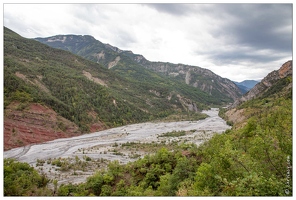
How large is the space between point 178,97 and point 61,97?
97365 mm

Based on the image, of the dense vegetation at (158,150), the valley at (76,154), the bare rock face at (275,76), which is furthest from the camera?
the bare rock face at (275,76)

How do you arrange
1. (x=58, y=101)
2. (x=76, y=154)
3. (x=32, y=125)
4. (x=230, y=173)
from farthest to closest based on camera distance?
(x=58, y=101) < (x=32, y=125) < (x=76, y=154) < (x=230, y=173)

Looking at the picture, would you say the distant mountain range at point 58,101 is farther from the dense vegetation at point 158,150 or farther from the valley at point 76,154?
the valley at point 76,154

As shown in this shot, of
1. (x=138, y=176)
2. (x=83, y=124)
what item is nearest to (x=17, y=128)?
(x=83, y=124)

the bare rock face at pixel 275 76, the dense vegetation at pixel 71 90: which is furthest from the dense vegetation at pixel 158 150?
the bare rock face at pixel 275 76

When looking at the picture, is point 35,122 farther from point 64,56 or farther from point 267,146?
point 64,56

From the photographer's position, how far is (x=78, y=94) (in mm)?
89000

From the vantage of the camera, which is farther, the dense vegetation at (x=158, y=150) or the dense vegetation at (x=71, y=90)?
the dense vegetation at (x=71, y=90)

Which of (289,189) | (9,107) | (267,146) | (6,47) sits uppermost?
(6,47)

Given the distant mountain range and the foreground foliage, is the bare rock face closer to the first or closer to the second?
the distant mountain range

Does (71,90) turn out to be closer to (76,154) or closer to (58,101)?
(58,101)

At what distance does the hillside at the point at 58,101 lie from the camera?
58.1m

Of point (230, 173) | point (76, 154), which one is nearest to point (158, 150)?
point (76, 154)

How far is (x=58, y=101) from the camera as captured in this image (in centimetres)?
7419
